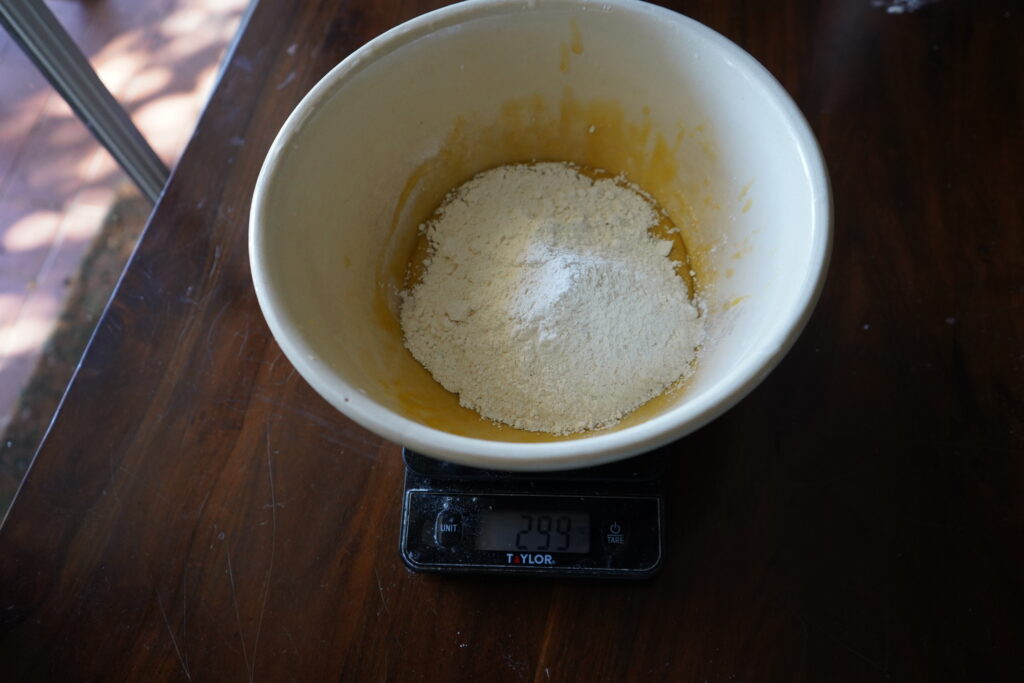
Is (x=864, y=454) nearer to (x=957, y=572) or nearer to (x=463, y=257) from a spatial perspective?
(x=957, y=572)

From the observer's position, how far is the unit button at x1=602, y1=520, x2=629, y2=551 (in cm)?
60

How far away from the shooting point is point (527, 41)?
0.67m

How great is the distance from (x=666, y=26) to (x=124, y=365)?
0.62 metres

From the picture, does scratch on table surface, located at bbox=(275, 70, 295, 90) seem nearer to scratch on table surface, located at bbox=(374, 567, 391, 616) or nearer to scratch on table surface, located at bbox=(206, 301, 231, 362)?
scratch on table surface, located at bbox=(206, 301, 231, 362)

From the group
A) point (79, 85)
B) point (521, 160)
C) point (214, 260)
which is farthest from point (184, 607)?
point (79, 85)

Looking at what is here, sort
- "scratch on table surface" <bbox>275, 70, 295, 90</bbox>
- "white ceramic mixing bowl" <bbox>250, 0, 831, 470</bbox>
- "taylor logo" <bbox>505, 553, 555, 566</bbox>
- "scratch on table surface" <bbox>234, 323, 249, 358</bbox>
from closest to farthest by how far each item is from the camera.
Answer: "white ceramic mixing bowl" <bbox>250, 0, 831, 470</bbox> → "taylor logo" <bbox>505, 553, 555, 566</bbox> → "scratch on table surface" <bbox>234, 323, 249, 358</bbox> → "scratch on table surface" <bbox>275, 70, 295, 90</bbox>

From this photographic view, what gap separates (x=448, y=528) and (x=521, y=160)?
408 mm

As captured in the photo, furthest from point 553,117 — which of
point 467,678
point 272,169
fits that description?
point 467,678

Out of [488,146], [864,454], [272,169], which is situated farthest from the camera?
[488,146]

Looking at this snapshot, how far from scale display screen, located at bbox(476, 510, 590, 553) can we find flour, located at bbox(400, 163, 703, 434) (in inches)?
3.0

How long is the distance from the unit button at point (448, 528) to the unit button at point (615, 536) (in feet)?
0.41

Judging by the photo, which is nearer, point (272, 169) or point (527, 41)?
point (272, 169)

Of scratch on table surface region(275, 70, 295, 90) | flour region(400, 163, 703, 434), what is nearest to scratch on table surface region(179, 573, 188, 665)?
flour region(400, 163, 703, 434)

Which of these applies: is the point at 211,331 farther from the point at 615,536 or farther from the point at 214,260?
the point at 615,536
